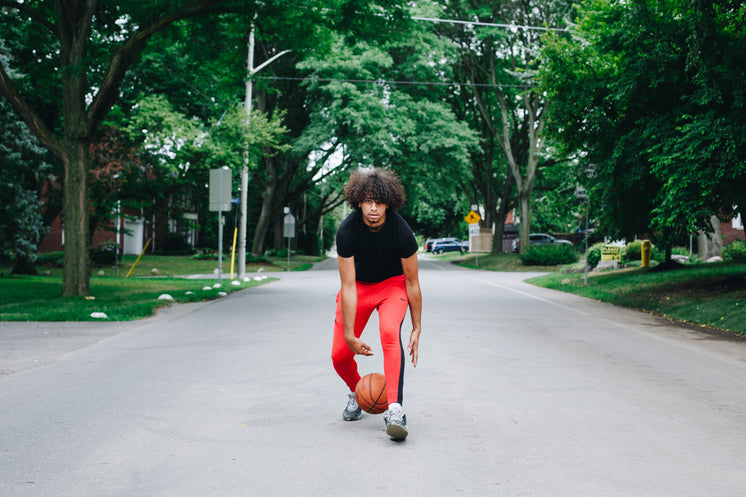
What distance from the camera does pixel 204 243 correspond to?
61.2 metres

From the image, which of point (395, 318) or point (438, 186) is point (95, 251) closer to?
point (438, 186)

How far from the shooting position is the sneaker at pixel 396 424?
482cm

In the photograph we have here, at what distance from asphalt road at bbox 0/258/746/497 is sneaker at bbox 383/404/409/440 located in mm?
85

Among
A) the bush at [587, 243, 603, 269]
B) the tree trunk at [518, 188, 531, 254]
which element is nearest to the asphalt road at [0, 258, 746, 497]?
the bush at [587, 243, 603, 269]

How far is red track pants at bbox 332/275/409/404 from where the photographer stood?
5027 millimetres

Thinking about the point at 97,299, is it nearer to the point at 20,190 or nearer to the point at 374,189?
the point at 20,190

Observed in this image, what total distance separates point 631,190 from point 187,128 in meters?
13.9

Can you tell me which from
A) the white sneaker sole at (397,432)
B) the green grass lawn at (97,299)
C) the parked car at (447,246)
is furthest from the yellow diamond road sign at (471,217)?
the white sneaker sole at (397,432)

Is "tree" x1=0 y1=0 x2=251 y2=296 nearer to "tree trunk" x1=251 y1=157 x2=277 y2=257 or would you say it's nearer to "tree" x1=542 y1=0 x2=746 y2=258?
"tree" x1=542 y1=0 x2=746 y2=258

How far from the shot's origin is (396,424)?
15.8 ft

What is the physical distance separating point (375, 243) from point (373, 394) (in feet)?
3.68

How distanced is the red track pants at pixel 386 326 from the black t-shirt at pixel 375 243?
5.1 inches

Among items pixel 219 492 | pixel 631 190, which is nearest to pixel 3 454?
pixel 219 492

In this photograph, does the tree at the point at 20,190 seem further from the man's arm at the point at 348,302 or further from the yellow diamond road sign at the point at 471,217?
the yellow diamond road sign at the point at 471,217
